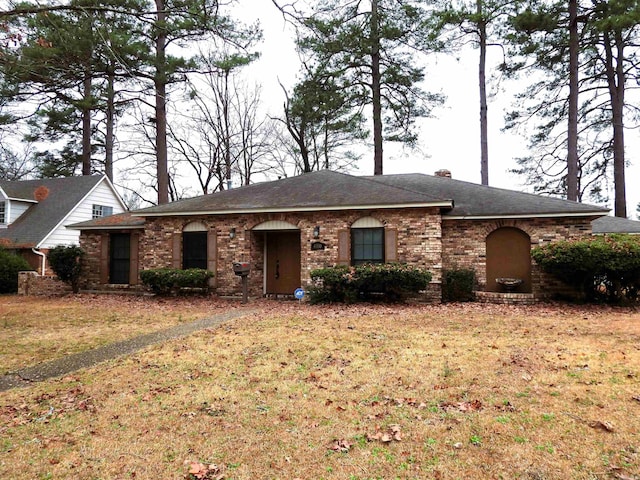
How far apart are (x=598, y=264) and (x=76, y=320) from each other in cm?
1216

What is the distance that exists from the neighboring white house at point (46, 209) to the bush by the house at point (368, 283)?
1414cm

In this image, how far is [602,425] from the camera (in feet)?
10.7

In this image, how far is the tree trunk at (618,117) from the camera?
58.6 feet

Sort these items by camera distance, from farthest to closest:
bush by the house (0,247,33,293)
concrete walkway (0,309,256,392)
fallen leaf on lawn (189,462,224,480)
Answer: bush by the house (0,247,33,293)
concrete walkway (0,309,256,392)
fallen leaf on lawn (189,462,224,480)

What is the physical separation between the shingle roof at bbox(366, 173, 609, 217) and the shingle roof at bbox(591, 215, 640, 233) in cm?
478

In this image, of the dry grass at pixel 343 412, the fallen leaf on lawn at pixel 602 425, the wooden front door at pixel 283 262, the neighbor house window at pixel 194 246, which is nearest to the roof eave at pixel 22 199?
the neighbor house window at pixel 194 246

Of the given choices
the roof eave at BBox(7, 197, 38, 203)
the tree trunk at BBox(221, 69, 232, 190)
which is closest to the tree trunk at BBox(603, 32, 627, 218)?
the tree trunk at BBox(221, 69, 232, 190)

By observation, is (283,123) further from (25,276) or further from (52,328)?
(52,328)

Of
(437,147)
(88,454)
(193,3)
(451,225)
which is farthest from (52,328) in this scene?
(437,147)

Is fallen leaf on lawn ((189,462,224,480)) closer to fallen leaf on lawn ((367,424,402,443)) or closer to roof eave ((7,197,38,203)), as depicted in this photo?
fallen leaf on lawn ((367,424,402,443))

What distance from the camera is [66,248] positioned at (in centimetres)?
1391

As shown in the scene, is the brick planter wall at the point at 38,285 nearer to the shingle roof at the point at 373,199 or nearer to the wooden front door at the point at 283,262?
the shingle roof at the point at 373,199

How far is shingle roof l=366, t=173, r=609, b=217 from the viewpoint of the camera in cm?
1050

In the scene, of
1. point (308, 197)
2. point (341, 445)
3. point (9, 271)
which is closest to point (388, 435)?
point (341, 445)
